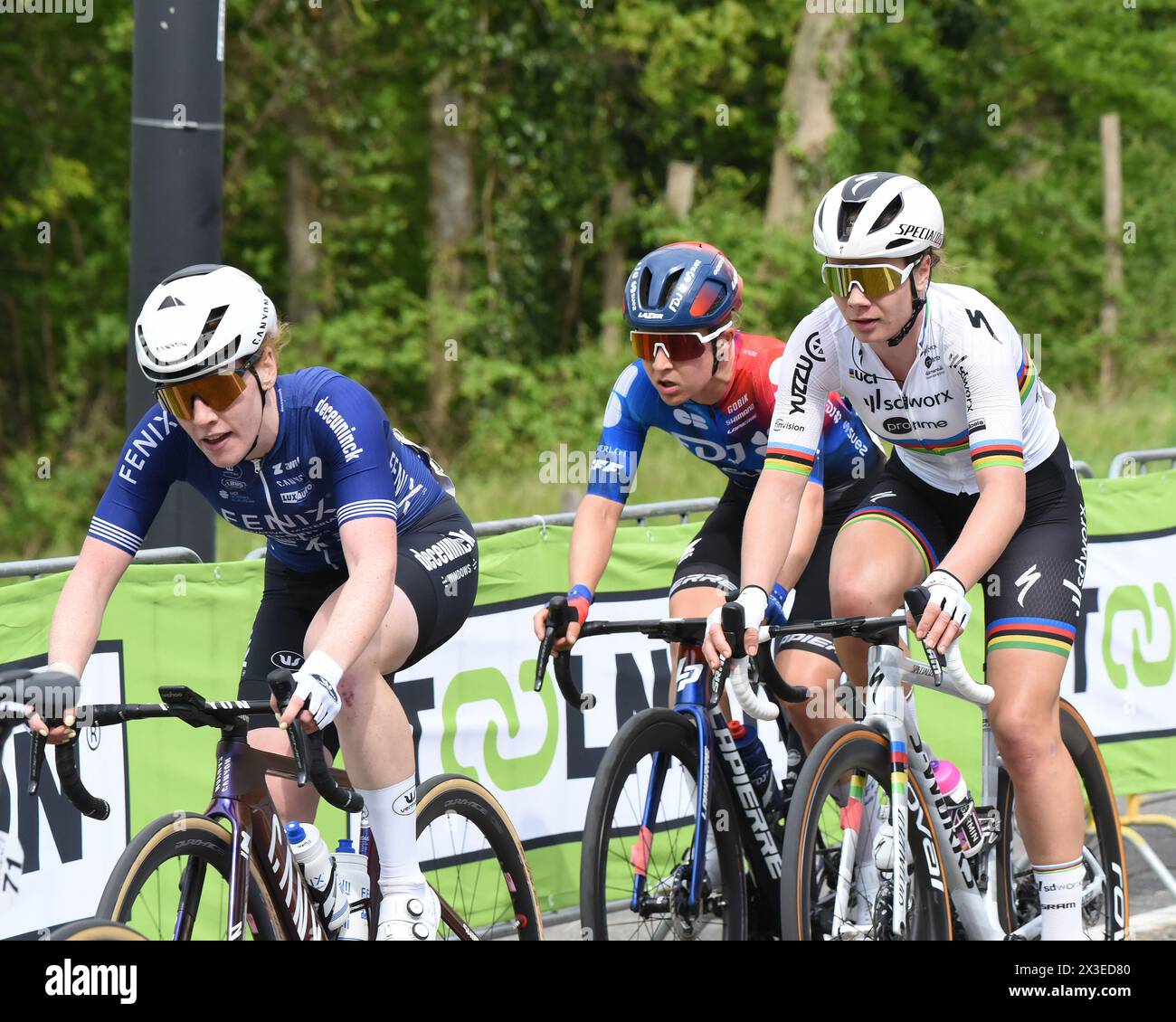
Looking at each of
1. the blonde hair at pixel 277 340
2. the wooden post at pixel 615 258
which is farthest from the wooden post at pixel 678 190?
the blonde hair at pixel 277 340

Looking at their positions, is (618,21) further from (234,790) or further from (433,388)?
(234,790)

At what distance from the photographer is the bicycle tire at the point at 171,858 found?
3574 millimetres

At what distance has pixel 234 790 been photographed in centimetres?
387

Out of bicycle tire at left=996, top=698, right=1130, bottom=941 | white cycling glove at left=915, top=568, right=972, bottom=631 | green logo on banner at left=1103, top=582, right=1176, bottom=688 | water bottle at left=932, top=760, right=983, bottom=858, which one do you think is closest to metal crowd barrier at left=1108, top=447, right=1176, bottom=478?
green logo on banner at left=1103, top=582, right=1176, bottom=688

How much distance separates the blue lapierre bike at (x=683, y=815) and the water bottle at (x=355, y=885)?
0.61 metres

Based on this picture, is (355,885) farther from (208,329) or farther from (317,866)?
(208,329)

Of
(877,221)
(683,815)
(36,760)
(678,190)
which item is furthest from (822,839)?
(678,190)

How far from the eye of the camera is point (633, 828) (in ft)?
15.9

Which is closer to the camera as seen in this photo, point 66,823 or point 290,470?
point 290,470

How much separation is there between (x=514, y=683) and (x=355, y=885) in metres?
1.96

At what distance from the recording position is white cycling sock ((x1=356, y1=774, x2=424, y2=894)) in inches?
167

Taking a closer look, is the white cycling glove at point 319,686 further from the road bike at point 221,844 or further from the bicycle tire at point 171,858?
the bicycle tire at point 171,858
